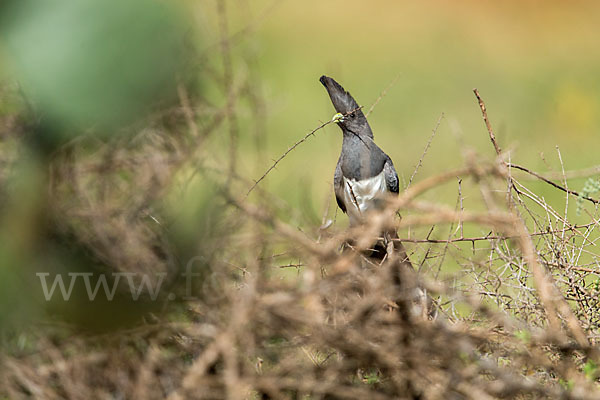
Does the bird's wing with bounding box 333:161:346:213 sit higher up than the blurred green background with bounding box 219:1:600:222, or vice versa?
the blurred green background with bounding box 219:1:600:222

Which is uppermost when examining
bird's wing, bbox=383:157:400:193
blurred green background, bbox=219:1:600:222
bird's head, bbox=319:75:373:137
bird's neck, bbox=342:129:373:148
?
blurred green background, bbox=219:1:600:222

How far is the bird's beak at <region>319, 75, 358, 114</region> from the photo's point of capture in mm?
2863

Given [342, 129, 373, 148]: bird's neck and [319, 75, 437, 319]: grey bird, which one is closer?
[319, 75, 437, 319]: grey bird

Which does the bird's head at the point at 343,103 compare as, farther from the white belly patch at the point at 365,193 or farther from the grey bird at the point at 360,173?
the white belly patch at the point at 365,193

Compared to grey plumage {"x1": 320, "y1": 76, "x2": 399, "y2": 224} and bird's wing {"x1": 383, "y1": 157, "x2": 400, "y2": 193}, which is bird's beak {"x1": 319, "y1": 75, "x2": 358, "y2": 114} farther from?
bird's wing {"x1": 383, "y1": 157, "x2": 400, "y2": 193}

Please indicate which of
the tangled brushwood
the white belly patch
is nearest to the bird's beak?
the white belly patch

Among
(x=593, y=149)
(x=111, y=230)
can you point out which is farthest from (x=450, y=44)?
(x=111, y=230)

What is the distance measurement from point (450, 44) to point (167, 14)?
735cm

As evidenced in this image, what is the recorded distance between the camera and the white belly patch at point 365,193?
3.06 metres

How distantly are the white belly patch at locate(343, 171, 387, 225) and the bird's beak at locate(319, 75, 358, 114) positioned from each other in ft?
1.01

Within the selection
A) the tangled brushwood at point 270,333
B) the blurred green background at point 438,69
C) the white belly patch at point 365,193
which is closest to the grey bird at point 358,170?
the white belly patch at point 365,193

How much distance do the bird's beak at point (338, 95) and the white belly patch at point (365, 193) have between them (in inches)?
12.1

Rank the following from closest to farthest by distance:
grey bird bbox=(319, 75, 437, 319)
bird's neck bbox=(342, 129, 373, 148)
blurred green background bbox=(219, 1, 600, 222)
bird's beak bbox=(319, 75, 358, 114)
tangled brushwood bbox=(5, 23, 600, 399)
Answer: tangled brushwood bbox=(5, 23, 600, 399) → bird's beak bbox=(319, 75, 358, 114) → grey bird bbox=(319, 75, 437, 319) → bird's neck bbox=(342, 129, 373, 148) → blurred green background bbox=(219, 1, 600, 222)

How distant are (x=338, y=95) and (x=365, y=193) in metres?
0.41
